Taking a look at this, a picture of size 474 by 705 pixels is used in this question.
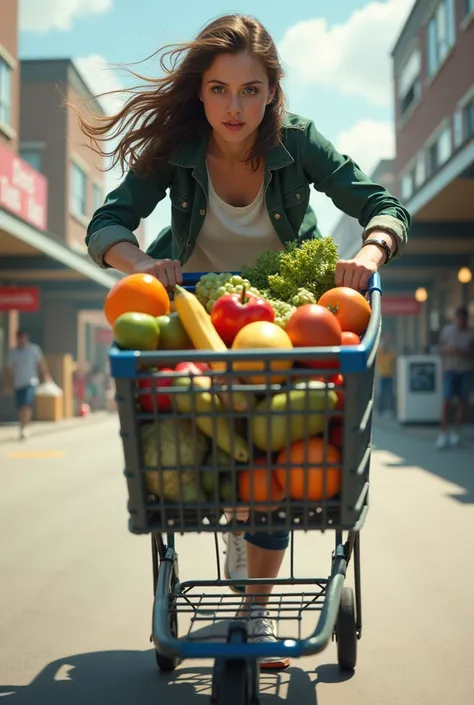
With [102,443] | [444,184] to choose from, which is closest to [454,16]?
[444,184]

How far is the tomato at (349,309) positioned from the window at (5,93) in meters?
21.8

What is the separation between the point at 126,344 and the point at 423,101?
2642 cm

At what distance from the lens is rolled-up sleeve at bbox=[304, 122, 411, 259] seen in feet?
10.4

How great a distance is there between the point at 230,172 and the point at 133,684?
6.30ft

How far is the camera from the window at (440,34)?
23.3 metres

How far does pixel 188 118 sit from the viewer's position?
11.0 ft

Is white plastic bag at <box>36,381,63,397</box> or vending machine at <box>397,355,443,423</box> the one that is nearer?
vending machine at <box>397,355,443,423</box>

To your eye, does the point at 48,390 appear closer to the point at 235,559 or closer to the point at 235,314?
the point at 235,559

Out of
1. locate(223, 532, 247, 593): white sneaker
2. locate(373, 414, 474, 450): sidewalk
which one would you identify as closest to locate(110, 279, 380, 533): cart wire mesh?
locate(223, 532, 247, 593): white sneaker

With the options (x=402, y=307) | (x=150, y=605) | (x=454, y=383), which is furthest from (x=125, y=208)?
(x=402, y=307)

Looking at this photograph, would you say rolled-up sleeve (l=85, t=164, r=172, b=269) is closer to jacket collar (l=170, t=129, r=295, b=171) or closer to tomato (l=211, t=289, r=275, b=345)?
jacket collar (l=170, t=129, r=295, b=171)

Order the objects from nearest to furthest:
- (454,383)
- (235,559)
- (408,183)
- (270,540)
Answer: (270,540) < (235,559) < (454,383) < (408,183)

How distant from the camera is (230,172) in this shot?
3.45 m

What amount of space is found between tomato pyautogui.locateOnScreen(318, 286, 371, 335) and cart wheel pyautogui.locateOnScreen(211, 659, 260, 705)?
936 mm
